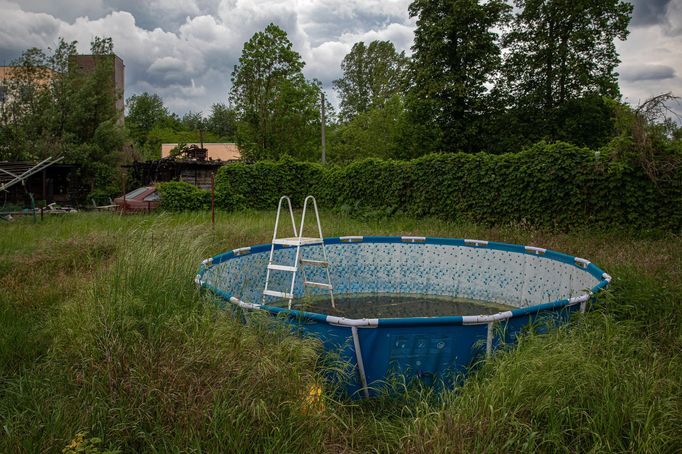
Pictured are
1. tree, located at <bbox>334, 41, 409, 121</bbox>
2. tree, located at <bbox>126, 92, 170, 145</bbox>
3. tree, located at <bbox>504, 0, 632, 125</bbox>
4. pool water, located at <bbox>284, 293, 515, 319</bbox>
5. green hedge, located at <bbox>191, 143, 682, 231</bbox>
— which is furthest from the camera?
tree, located at <bbox>126, 92, 170, 145</bbox>

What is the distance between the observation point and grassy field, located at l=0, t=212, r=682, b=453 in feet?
8.66

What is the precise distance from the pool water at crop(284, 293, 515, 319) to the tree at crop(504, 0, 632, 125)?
15.0 meters

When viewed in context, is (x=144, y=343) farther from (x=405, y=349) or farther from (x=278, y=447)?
(x=405, y=349)

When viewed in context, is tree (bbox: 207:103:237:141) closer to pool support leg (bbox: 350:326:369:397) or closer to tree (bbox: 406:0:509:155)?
tree (bbox: 406:0:509:155)

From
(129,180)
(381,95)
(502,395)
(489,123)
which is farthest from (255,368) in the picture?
(381,95)

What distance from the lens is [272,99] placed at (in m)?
26.6

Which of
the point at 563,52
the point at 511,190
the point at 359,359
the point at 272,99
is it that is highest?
the point at 563,52

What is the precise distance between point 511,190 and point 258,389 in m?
9.75

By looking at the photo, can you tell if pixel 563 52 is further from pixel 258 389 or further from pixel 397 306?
pixel 258 389

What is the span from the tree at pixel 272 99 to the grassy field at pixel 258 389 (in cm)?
2253

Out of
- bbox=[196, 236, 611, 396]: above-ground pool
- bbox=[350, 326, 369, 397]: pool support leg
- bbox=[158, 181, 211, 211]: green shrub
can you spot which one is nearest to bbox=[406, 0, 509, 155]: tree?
bbox=[158, 181, 211, 211]: green shrub

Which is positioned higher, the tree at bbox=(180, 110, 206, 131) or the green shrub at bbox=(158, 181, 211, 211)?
the tree at bbox=(180, 110, 206, 131)

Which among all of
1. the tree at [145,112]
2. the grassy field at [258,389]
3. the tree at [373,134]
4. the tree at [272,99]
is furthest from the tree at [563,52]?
the tree at [145,112]

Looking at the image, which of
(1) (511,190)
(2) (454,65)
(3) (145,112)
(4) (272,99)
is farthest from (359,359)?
(3) (145,112)
